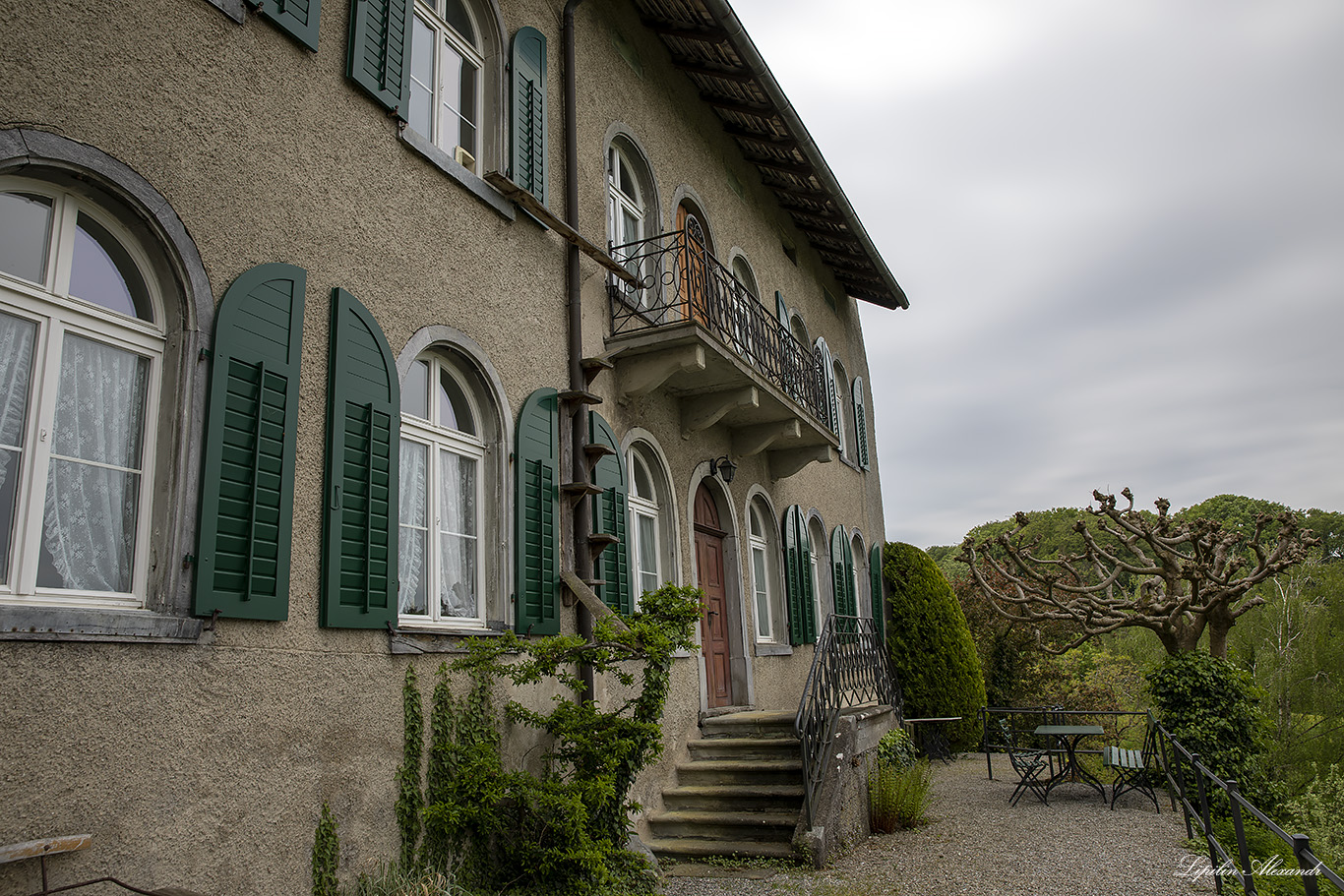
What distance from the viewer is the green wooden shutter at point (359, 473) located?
454 centimetres

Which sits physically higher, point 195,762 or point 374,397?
point 374,397

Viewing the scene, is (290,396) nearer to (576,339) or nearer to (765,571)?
(576,339)

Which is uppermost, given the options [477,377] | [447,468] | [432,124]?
[432,124]

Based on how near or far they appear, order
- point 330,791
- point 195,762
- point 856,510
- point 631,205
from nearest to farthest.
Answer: point 195,762 < point 330,791 < point 631,205 < point 856,510

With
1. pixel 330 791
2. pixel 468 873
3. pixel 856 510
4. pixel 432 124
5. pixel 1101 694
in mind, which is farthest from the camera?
pixel 1101 694

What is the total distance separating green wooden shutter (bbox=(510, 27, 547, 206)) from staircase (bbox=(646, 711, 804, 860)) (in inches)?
191

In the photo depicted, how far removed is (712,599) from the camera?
949 centimetres

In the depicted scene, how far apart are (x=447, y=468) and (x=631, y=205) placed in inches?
169

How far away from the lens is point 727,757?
7.88 m

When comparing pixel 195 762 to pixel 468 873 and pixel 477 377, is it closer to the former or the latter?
pixel 468 873

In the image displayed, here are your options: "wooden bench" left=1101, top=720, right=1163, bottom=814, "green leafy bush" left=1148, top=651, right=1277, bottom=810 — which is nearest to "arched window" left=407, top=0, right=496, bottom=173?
"wooden bench" left=1101, top=720, right=1163, bottom=814

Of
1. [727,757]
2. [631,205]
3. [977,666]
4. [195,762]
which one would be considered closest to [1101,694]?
[977,666]

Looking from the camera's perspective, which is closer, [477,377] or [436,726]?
[436,726]

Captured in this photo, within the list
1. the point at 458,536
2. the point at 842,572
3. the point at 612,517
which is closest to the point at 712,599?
the point at 612,517
